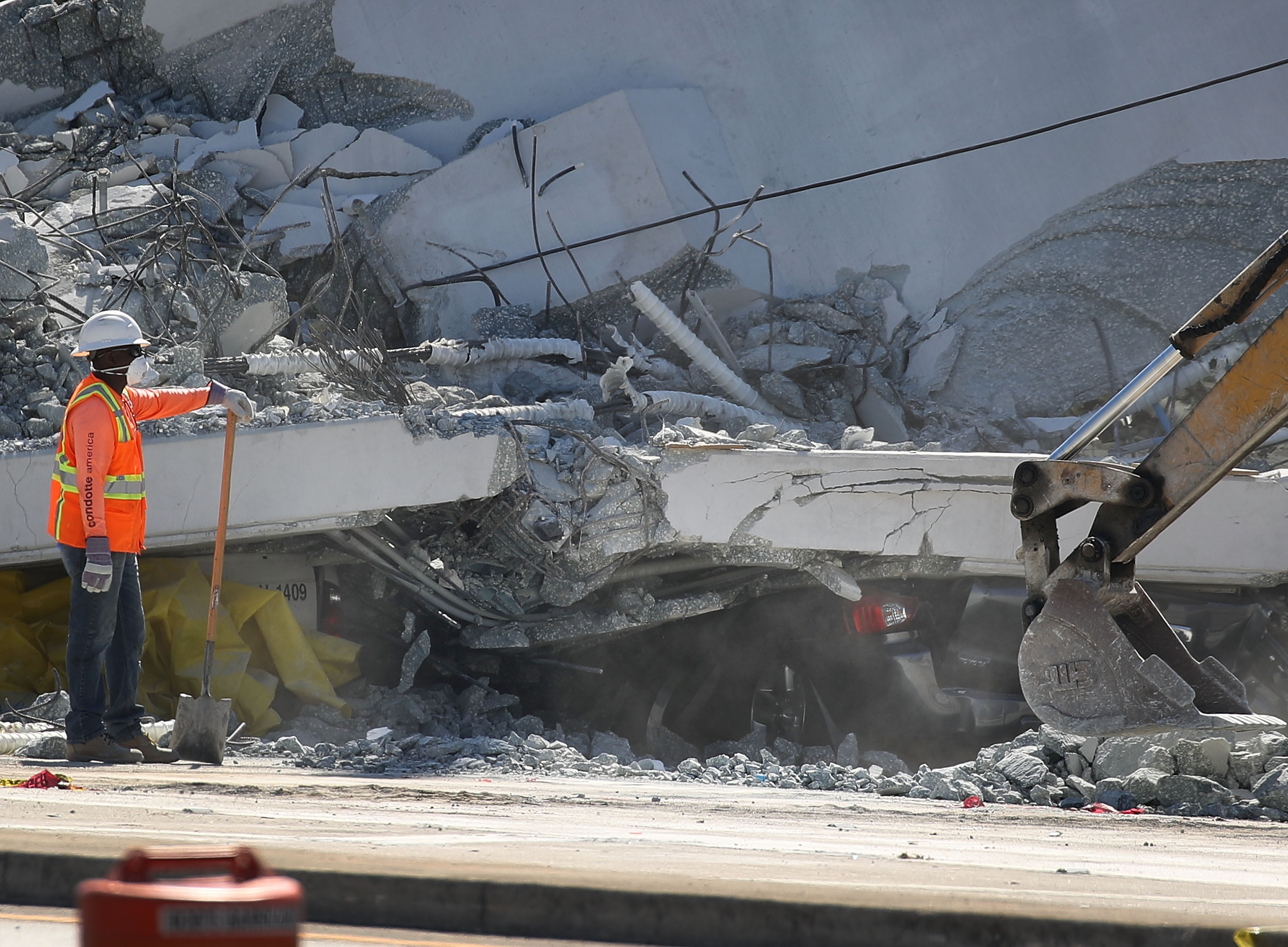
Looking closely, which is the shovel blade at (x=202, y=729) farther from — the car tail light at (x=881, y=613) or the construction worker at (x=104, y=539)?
the car tail light at (x=881, y=613)

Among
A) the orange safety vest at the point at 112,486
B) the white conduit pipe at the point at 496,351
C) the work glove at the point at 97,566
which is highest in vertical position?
the white conduit pipe at the point at 496,351

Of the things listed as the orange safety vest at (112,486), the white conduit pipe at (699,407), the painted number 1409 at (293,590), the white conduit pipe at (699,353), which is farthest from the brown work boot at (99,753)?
the white conduit pipe at (699,353)

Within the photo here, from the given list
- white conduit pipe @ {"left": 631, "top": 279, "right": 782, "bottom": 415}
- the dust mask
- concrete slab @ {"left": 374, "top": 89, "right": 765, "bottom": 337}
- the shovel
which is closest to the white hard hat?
the dust mask

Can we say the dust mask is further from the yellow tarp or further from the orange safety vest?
the yellow tarp

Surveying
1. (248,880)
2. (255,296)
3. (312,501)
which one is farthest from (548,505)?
(248,880)

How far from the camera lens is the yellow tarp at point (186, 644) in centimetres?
491

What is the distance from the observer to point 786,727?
562 centimetres

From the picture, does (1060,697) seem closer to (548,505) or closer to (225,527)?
(548,505)

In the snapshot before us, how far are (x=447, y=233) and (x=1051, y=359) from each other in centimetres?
447

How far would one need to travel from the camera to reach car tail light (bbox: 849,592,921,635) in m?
5.36

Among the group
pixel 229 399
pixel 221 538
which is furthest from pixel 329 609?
pixel 229 399

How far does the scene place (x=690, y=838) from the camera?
2.75 m

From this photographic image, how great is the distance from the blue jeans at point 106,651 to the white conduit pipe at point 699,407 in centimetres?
284

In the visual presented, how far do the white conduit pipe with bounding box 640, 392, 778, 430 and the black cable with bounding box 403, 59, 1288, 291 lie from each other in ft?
6.12
